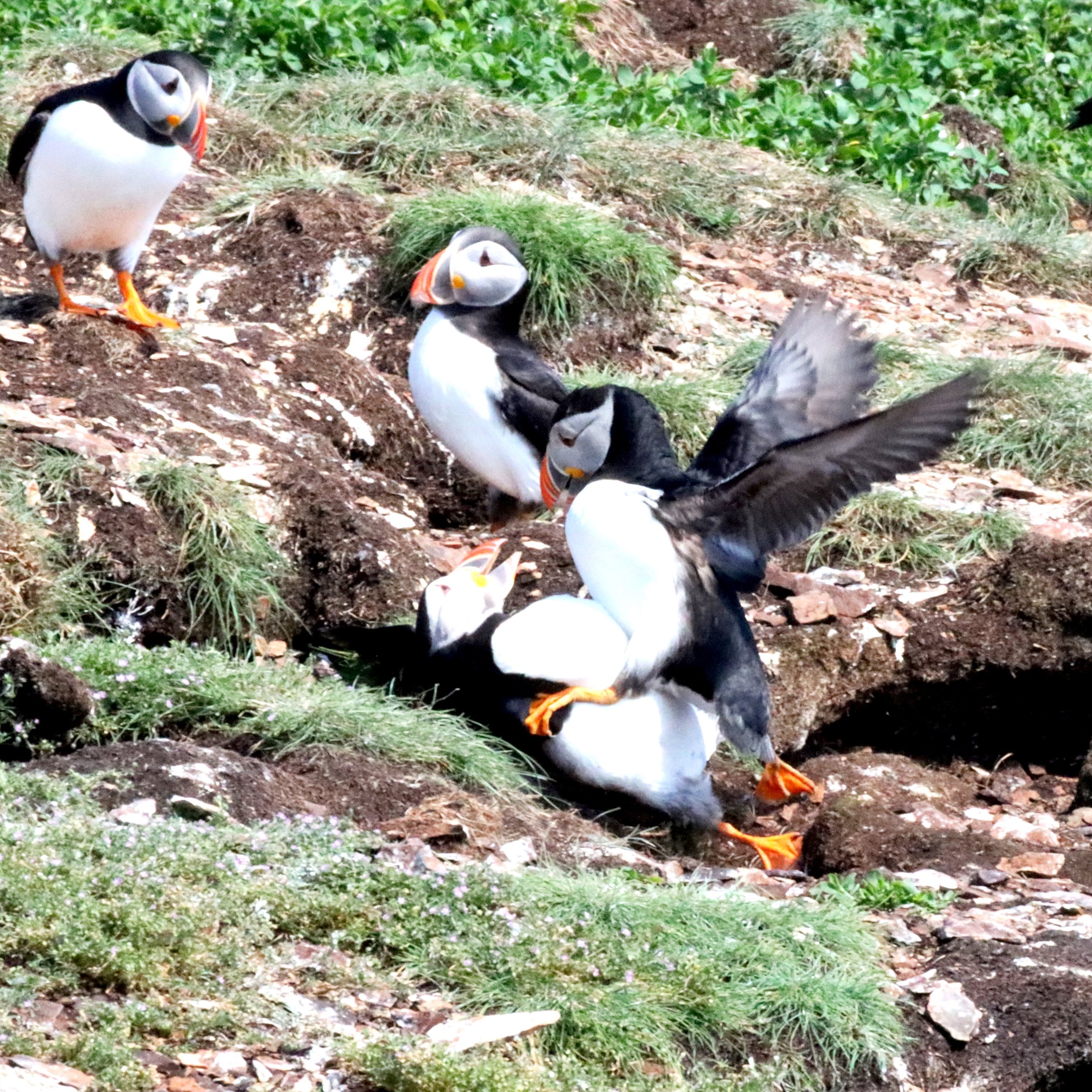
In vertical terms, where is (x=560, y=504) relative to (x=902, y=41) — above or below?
below

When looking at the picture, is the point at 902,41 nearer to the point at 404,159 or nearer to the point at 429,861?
the point at 404,159

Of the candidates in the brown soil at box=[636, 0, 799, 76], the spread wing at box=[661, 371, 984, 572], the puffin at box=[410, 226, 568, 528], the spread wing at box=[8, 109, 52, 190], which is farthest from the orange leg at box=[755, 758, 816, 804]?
the brown soil at box=[636, 0, 799, 76]

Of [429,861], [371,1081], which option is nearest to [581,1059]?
[371,1081]

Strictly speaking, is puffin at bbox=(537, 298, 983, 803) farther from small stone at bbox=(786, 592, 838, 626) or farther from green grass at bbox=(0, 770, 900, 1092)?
green grass at bbox=(0, 770, 900, 1092)

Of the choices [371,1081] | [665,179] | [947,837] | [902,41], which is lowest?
[947,837]

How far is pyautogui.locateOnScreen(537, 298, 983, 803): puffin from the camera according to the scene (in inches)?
173

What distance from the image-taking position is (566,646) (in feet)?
15.8

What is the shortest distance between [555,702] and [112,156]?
8.22 feet

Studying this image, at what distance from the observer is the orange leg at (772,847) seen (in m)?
4.70

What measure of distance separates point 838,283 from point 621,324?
1.29 meters

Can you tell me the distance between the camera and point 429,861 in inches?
144

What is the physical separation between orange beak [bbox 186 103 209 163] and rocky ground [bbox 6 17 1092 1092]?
0.64 meters

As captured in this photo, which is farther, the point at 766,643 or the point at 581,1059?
the point at 766,643

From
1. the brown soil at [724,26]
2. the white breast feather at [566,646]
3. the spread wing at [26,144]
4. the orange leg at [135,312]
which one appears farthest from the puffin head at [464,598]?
the brown soil at [724,26]
